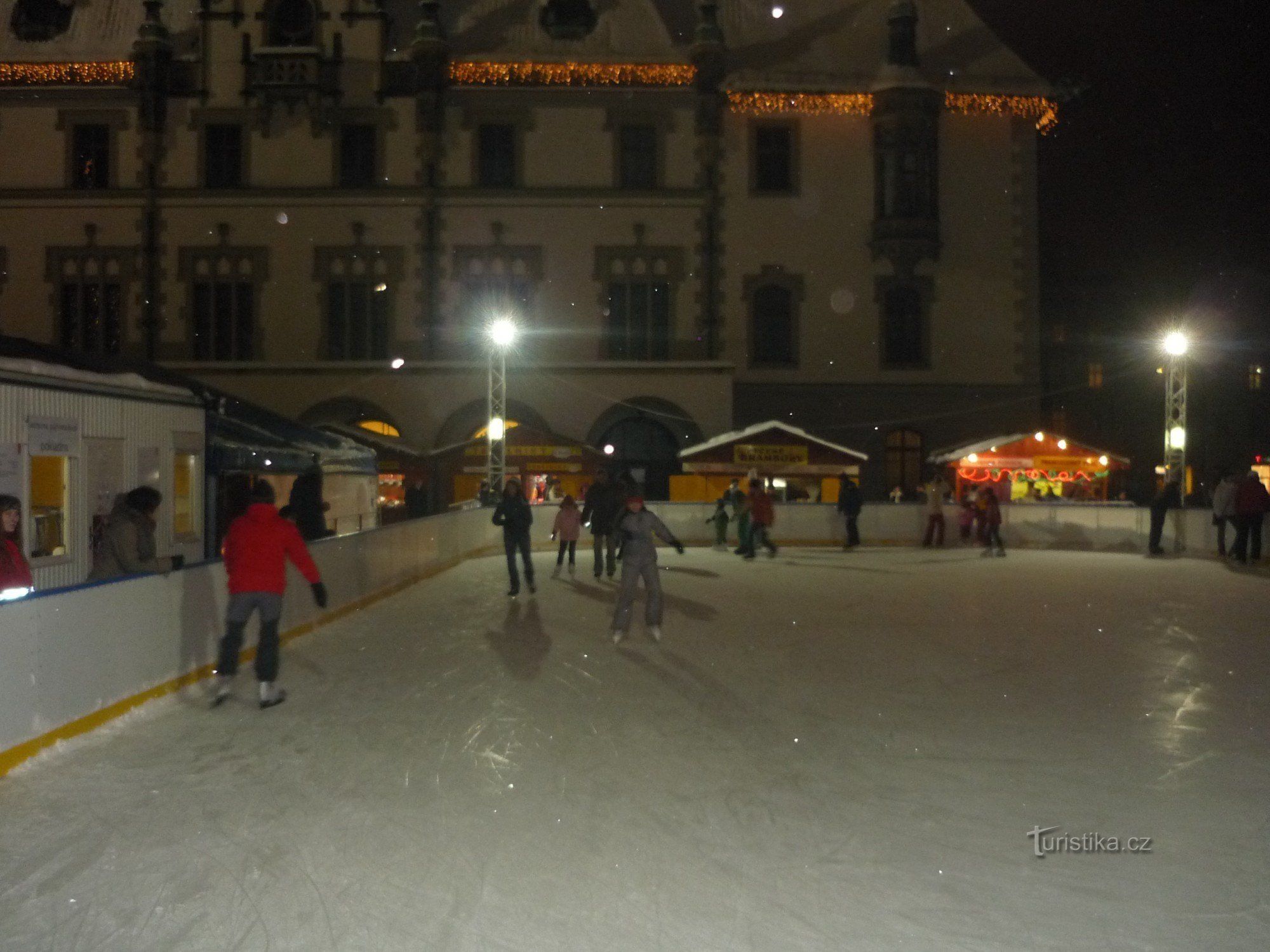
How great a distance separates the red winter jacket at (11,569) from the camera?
8195 millimetres

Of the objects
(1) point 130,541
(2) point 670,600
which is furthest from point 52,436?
(2) point 670,600

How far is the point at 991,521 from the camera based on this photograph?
24.8 metres

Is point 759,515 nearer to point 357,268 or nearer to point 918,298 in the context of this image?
point 918,298

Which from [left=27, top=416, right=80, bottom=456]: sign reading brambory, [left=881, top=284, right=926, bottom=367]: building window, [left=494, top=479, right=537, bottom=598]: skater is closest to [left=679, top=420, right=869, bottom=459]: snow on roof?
[left=881, top=284, right=926, bottom=367]: building window

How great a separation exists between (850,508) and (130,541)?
61.4 feet

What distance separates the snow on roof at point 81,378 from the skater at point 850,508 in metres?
14.1

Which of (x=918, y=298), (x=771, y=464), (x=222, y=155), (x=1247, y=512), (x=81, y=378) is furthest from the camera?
(x=918, y=298)

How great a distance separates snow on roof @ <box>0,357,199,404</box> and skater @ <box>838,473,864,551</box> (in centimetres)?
1406

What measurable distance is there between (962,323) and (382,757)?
97.0 feet

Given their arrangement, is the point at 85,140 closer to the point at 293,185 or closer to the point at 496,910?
the point at 293,185

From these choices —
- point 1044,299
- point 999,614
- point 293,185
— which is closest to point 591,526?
Answer: point 999,614

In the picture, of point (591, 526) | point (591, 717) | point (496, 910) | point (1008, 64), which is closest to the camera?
point (496, 910)

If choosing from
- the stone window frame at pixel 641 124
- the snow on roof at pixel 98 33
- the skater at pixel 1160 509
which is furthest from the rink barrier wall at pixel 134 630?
the snow on roof at pixel 98 33

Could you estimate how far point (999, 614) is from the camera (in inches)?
599
